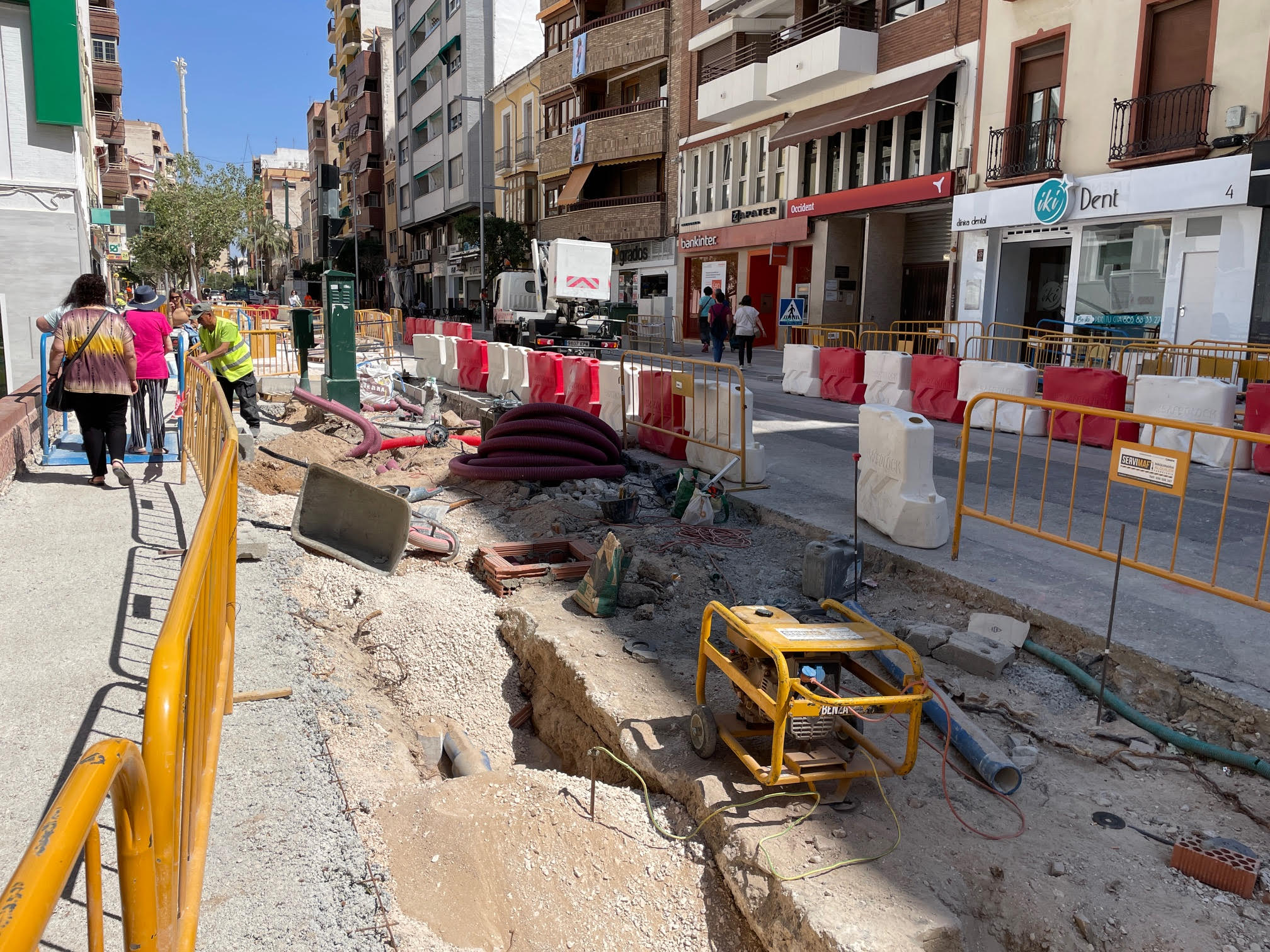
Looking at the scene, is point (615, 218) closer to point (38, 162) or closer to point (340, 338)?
point (38, 162)

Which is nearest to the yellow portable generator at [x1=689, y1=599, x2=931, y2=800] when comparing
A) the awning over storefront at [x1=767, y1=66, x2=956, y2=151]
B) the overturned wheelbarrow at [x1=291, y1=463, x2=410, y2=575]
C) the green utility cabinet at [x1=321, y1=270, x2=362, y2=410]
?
the overturned wheelbarrow at [x1=291, y1=463, x2=410, y2=575]

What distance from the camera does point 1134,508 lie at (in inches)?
312

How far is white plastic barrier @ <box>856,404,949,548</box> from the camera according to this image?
6.78 metres

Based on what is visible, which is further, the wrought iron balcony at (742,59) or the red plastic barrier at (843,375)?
the wrought iron balcony at (742,59)

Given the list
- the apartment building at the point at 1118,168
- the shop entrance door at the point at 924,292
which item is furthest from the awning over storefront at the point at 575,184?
the apartment building at the point at 1118,168

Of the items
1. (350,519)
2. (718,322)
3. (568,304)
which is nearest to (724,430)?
(350,519)

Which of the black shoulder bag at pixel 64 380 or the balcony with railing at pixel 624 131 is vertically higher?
the balcony with railing at pixel 624 131

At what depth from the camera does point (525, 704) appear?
222 inches

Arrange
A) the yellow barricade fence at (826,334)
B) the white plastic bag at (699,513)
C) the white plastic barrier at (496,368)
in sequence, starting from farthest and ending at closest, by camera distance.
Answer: the yellow barricade fence at (826,334) → the white plastic barrier at (496,368) → the white plastic bag at (699,513)

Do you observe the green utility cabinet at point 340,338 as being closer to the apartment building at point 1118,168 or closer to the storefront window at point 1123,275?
the storefront window at point 1123,275

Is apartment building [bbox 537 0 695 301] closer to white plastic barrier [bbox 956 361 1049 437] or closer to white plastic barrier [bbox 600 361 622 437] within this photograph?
white plastic barrier [bbox 956 361 1049 437]

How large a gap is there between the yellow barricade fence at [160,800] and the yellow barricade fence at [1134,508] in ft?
13.6

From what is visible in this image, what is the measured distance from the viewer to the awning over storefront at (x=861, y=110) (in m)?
21.9

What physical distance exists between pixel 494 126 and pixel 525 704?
2104 inches
